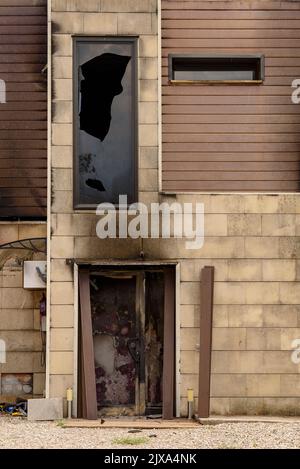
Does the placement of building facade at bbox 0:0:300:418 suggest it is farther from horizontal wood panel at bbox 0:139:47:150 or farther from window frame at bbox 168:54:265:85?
horizontal wood panel at bbox 0:139:47:150

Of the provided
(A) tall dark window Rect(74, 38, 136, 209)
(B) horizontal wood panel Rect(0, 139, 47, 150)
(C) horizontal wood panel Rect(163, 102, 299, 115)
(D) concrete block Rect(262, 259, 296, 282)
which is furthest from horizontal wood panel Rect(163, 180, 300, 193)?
(B) horizontal wood panel Rect(0, 139, 47, 150)

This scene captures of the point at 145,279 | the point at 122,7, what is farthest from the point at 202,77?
the point at 145,279

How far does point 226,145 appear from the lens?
15617 millimetres

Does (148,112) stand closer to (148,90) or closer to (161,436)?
(148,90)

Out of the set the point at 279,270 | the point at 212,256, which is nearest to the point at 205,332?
the point at 212,256

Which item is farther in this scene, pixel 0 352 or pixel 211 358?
pixel 0 352

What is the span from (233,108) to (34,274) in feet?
14.4

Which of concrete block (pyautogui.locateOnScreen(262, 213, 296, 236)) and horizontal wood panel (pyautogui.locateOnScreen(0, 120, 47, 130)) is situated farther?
horizontal wood panel (pyautogui.locateOnScreen(0, 120, 47, 130))

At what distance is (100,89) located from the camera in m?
15.2

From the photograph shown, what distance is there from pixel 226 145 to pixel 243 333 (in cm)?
311

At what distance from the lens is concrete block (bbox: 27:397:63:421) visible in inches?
577

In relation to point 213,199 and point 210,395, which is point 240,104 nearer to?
point 213,199

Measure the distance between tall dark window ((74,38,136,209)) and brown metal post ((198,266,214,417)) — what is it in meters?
1.75

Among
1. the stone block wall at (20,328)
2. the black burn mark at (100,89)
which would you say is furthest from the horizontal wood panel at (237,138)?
the stone block wall at (20,328)
